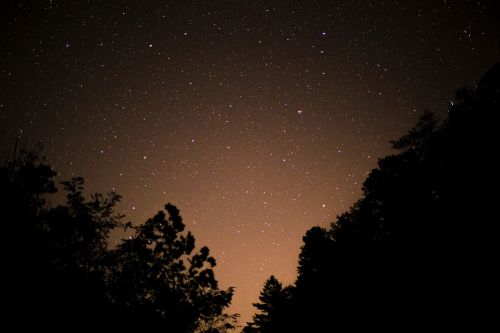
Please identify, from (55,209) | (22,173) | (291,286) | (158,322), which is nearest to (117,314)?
(158,322)

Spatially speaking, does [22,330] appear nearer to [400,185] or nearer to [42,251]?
[42,251]

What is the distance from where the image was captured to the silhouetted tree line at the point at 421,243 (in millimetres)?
11250

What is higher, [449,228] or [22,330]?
[449,228]

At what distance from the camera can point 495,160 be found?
13875mm

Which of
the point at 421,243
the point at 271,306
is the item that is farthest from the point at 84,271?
the point at 271,306

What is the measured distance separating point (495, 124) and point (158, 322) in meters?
15.7

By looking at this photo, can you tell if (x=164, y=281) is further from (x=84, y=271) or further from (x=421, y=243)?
(x=421, y=243)

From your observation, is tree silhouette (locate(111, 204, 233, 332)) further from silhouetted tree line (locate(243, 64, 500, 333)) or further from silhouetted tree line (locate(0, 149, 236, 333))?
silhouetted tree line (locate(243, 64, 500, 333))

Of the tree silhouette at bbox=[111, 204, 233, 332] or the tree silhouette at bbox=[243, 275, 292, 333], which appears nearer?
the tree silhouette at bbox=[111, 204, 233, 332]

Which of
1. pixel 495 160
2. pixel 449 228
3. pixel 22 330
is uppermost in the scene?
pixel 495 160

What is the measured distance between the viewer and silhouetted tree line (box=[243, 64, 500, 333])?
36.9 ft

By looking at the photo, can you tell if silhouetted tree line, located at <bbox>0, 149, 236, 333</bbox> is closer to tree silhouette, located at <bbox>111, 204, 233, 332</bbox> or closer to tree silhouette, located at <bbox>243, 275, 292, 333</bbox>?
tree silhouette, located at <bbox>111, 204, 233, 332</bbox>

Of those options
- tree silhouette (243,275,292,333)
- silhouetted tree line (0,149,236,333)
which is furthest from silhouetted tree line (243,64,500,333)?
silhouetted tree line (0,149,236,333)

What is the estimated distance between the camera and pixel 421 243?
1456 centimetres
